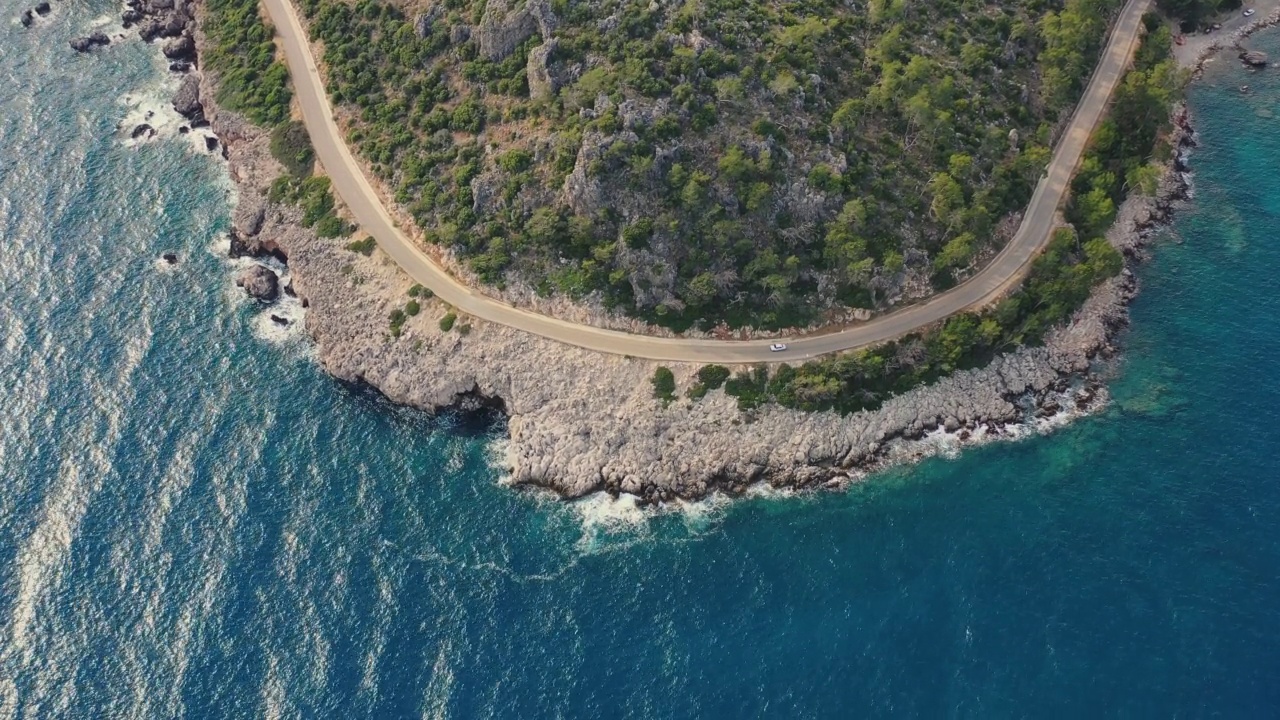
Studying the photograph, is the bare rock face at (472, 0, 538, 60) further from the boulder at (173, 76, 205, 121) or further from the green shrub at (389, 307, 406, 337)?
the boulder at (173, 76, 205, 121)

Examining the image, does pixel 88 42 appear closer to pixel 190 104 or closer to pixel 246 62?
pixel 190 104

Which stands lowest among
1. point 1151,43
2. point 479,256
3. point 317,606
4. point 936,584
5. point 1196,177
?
point 317,606

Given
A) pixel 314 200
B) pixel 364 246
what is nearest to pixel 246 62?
pixel 314 200

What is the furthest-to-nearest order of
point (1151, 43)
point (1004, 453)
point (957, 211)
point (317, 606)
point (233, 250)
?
point (1151, 43)
point (233, 250)
point (957, 211)
point (1004, 453)
point (317, 606)

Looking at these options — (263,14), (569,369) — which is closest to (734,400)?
(569,369)

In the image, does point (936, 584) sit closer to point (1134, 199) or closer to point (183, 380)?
point (1134, 199)

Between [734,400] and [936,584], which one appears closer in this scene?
[936,584]

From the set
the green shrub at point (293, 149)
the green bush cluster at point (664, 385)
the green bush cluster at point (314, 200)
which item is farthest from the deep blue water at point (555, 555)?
the green shrub at point (293, 149)
